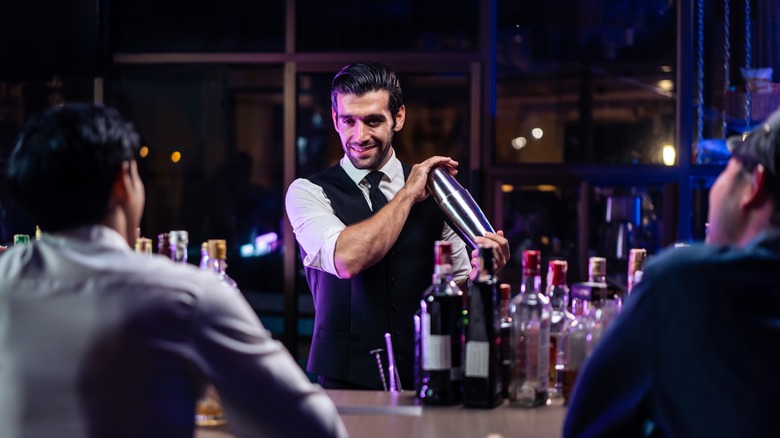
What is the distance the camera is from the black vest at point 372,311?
2518 millimetres

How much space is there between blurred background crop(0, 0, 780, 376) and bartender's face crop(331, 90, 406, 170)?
1295 mm

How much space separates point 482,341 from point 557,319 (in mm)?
206

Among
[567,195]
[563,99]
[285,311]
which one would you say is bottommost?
[285,311]

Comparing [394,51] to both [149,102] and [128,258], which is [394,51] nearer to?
[149,102]

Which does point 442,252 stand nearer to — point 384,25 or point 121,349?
point 121,349

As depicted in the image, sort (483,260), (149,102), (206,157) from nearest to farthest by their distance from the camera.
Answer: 1. (483,260)
2. (149,102)
3. (206,157)

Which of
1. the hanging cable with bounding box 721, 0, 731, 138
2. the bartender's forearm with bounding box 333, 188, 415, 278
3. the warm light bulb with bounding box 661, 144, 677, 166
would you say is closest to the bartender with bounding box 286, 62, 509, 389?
the bartender's forearm with bounding box 333, 188, 415, 278

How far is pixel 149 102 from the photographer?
4.43 metres

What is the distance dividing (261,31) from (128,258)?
3.17 m

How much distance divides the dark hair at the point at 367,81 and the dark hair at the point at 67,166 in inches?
55.8

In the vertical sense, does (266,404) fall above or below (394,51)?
below

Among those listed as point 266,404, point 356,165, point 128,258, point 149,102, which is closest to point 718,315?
point 266,404

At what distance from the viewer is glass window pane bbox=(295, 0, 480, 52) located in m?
3.96

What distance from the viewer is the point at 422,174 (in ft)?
7.99
